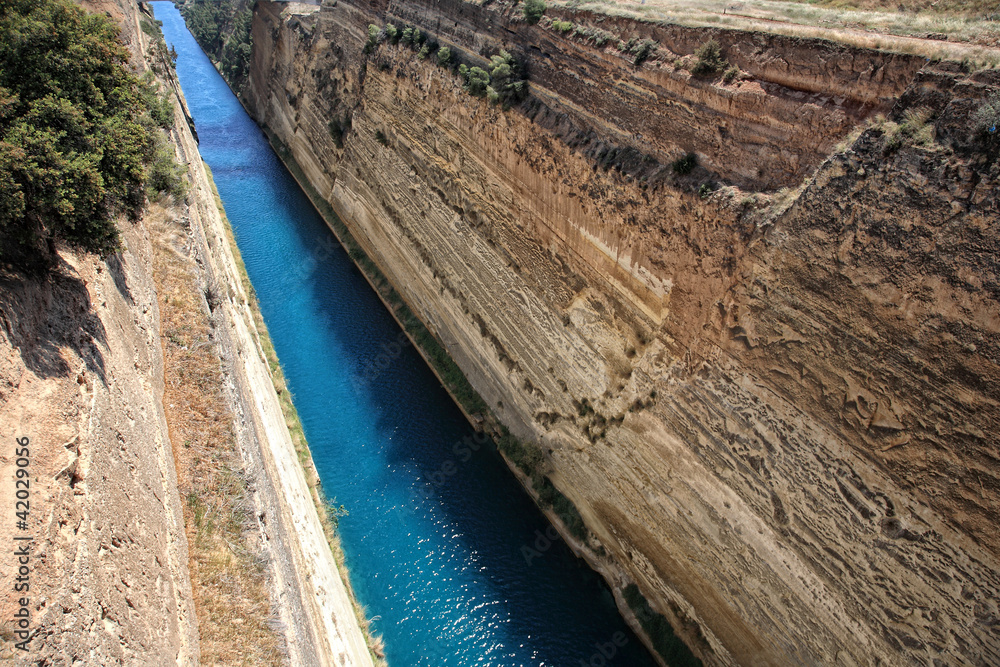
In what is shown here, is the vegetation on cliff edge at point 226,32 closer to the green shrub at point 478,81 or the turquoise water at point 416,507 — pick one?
the turquoise water at point 416,507

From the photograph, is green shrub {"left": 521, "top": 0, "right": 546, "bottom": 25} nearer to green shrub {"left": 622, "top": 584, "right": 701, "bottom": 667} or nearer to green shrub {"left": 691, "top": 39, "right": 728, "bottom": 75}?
green shrub {"left": 691, "top": 39, "right": 728, "bottom": 75}

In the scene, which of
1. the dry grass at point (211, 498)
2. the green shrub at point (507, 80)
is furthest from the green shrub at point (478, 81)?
the dry grass at point (211, 498)

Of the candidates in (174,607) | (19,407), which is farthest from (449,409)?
(19,407)

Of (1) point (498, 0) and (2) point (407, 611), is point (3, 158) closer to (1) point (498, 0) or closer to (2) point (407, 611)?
(2) point (407, 611)

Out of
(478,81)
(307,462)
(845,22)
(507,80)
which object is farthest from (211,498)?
(845,22)

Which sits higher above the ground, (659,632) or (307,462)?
(659,632)

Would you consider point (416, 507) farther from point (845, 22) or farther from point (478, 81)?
point (845, 22)

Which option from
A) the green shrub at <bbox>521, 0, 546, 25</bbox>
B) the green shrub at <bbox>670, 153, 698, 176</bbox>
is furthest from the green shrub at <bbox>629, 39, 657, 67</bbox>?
the green shrub at <bbox>521, 0, 546, 25</bbox>
